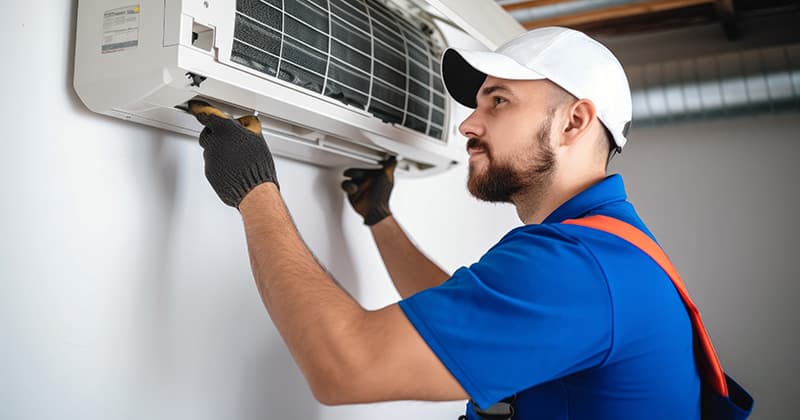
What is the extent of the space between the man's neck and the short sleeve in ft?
0.92

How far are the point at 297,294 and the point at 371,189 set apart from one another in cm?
65

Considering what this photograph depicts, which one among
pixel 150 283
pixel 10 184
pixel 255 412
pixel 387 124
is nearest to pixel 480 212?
pixel 387 124

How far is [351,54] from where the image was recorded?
44.2 inches

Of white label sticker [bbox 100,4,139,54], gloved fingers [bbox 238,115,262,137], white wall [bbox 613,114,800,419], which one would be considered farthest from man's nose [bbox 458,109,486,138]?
white wall [bbox 613,114,800,419]

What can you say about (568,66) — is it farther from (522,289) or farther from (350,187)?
(350,187)

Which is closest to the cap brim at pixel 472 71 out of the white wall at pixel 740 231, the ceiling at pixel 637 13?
the ceiling at pixel 637 13

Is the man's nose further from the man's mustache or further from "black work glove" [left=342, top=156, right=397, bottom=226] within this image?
"black work glove" [left=342, top=156, right=397, bottom=226]

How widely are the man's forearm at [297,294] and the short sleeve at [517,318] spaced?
89mm

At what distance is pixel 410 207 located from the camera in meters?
1.73

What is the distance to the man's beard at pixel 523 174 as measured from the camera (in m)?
1.08

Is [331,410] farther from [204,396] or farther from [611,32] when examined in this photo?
[611,32]

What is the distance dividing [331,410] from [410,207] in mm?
563

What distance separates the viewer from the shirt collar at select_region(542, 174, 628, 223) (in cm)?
105

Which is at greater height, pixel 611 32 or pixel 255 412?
pixel 611 32
